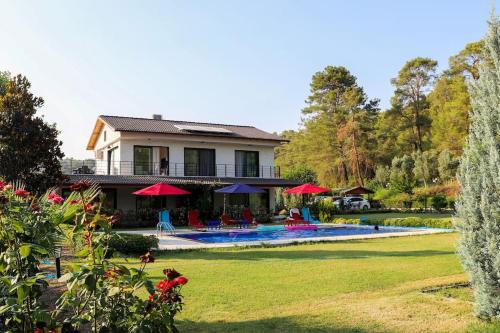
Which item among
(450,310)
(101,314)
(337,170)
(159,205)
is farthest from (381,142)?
(101,314)

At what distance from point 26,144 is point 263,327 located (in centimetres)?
1010

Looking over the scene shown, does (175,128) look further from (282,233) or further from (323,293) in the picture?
(323,293)

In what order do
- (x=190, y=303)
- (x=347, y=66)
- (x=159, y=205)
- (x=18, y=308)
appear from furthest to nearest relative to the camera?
(x=347, y=66), (x=159, y=205), (x=190, y=303), (x=18, y=308)

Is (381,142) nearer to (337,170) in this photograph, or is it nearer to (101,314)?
(337,170)

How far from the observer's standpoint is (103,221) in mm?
3740

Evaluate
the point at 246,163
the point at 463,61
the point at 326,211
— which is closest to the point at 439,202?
the point at 326,211

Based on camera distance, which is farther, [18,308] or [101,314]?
[101,314]

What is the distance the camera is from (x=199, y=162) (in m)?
29.2

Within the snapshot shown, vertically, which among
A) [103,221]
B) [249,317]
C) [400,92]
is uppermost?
[400,92]

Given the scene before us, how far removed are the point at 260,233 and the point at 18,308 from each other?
59.9 feet

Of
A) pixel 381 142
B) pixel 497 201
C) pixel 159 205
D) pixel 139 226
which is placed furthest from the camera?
pixel 381 142

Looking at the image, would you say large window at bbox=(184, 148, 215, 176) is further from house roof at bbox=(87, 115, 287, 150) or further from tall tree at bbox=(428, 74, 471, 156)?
tall tree at bbox=(428, 74, 471, 156)

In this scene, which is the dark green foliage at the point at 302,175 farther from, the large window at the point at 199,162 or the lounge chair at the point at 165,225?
the lounge chair at the point at 165,225

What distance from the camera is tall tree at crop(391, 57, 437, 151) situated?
49469 mm
